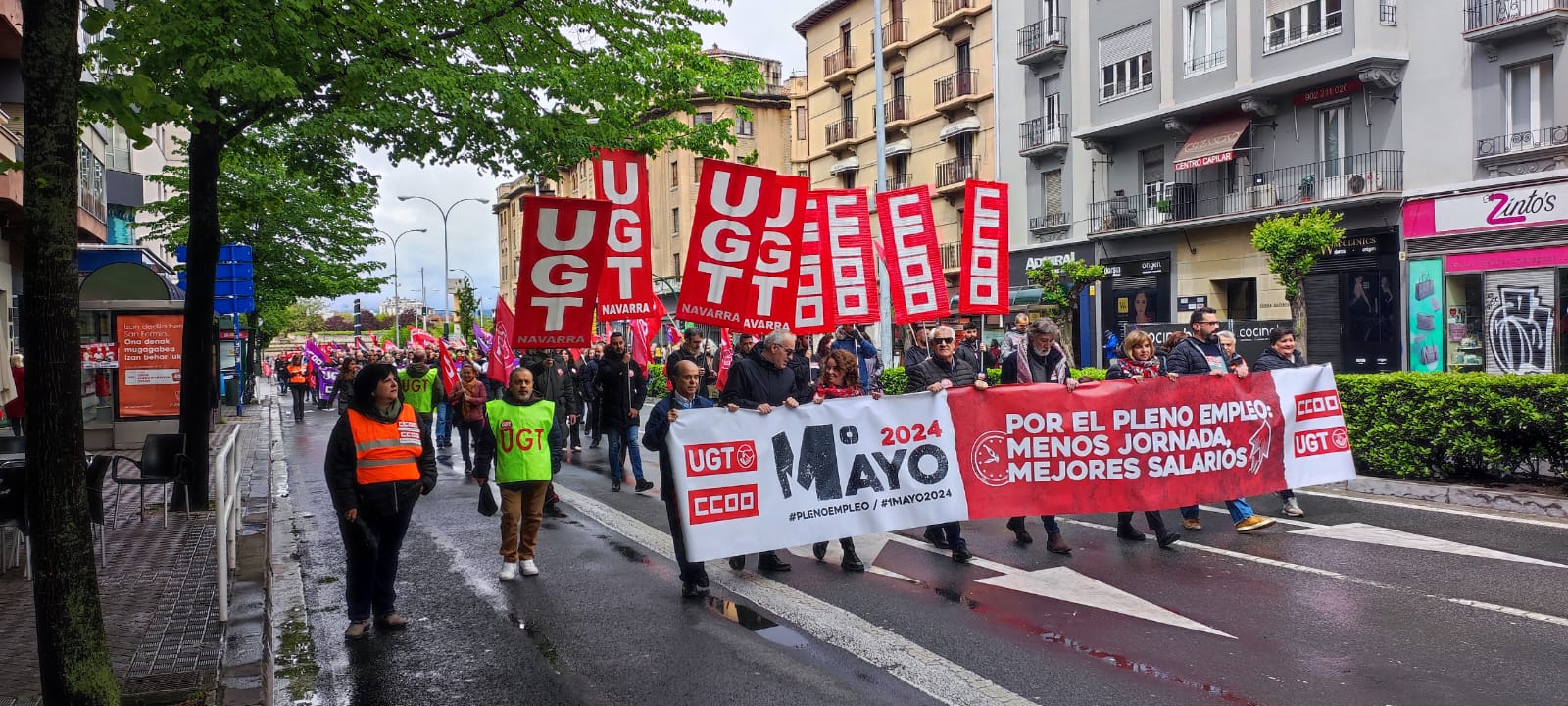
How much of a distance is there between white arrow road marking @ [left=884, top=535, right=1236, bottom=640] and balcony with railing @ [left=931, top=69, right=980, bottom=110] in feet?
105

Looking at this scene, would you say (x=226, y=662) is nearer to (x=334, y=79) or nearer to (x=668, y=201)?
(x=334, y=79)

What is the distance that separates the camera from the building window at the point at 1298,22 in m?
25.2

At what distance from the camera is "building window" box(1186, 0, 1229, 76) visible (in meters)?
28.2

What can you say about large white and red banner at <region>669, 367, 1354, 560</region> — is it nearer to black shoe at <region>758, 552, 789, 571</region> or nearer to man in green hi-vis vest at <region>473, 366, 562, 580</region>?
black shoe at <region>758, 552, 789, 571</region>

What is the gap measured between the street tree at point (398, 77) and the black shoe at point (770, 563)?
13.7 feet

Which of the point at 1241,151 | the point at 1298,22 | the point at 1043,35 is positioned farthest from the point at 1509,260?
the point at 1043,35

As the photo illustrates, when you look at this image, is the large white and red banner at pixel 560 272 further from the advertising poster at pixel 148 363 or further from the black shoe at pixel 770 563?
the advertising poster at pixel 148 363

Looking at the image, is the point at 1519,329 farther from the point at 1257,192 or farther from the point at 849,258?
the point at 849,258

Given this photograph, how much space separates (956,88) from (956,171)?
284 cm

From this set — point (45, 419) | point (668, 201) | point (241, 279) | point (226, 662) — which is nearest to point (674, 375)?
point (226, 662)

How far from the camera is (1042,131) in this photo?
34969mm

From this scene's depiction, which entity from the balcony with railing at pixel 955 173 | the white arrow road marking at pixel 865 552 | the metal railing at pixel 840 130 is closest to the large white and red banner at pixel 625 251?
Result: the white arrow road marking at pixel 865 552

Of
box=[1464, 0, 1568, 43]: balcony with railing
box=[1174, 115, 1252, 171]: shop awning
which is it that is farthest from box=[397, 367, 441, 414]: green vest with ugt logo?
box=[1174, 115, 1252, 171]: shop awning

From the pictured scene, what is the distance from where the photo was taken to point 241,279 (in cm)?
1850
